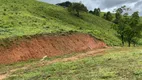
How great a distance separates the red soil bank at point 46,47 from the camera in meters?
29.8

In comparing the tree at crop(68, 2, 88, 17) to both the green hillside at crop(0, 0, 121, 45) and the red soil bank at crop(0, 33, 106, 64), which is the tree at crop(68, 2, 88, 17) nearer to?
the green hillside at crop(0, 0, 121, 45)

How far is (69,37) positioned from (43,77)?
22.6m

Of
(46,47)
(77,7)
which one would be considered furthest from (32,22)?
(77,7)

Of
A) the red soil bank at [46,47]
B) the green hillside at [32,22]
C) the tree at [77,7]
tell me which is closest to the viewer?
Result: the red soil bank at [46,47]

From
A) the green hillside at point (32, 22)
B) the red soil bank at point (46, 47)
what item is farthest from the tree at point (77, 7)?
the red soil bank at point (46, 47)

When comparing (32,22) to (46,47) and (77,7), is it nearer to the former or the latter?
(46,47)

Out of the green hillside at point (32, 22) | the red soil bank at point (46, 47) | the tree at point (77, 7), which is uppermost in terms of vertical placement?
the tree at point (77, 7)

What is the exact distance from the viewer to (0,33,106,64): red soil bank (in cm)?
2982

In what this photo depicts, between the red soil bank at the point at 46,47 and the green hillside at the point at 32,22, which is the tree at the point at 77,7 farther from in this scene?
the red soil bank at the point at 46,47

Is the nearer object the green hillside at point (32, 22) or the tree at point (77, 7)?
the green hillside at point (32, 22)

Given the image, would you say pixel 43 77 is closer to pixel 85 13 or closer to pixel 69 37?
pixel 69 37

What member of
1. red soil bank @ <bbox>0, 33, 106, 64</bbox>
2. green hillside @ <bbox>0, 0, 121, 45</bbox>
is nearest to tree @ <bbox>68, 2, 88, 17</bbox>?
green hillside @ <bbox>0, 0, 121, 45</bbox>

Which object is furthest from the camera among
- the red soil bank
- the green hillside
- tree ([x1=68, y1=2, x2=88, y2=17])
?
tree ([x1=68, y1=2, x2=88, y2=17])

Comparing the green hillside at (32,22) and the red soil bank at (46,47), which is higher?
the green hillside at (32,22)
